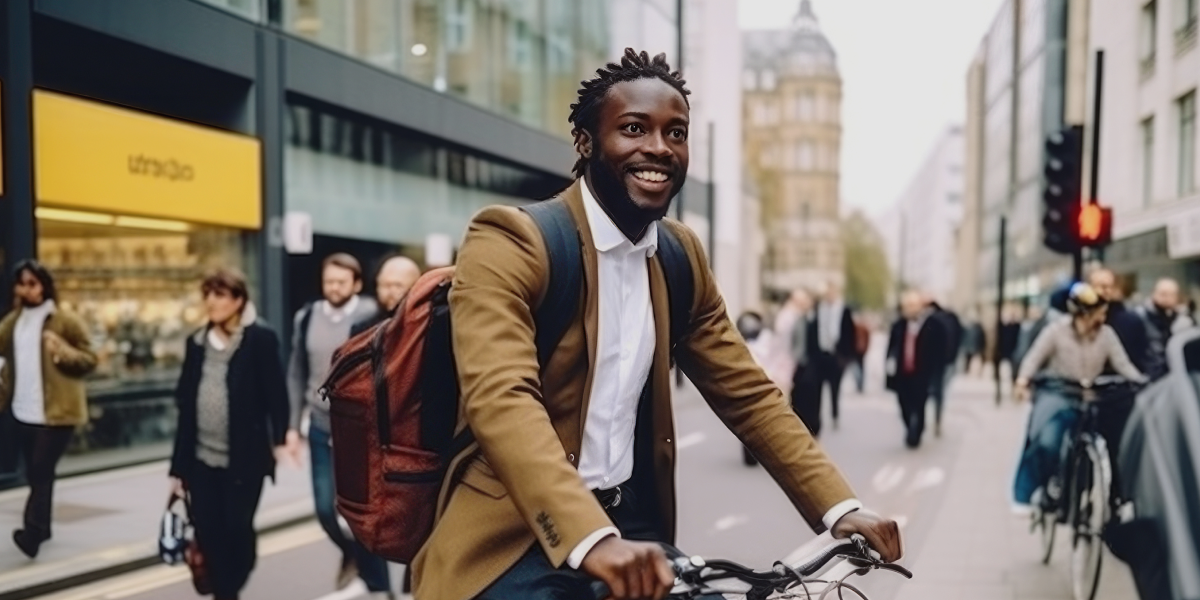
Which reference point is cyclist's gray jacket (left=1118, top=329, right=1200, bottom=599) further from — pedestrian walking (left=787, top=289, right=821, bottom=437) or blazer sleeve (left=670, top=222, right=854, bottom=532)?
pedestrian walking (left=787, top=289, right=821, bottom=437)

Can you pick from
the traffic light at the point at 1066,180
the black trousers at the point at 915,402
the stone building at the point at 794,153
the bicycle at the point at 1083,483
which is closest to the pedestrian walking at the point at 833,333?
the black trousers at the point at 915,402

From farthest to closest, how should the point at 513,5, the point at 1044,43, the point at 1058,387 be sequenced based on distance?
1. the point at 1044,43
2. the point at 513,5
3. the point at 1058,387

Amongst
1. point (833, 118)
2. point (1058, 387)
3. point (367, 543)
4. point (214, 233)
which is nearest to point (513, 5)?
point (214, 233)

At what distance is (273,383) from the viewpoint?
5887 millimetres

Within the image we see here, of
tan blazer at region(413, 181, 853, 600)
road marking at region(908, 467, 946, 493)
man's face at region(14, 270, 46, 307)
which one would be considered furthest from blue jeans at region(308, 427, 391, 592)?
road marking at region(908, 467, 946, 493)

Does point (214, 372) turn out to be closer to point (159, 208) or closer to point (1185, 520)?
point (1185, 520)

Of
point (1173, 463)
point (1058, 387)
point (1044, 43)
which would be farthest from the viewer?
point (1044, 43)

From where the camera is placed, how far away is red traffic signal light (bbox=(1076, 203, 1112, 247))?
10367 millimetres

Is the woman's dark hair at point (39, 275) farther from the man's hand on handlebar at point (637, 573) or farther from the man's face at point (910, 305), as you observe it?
the man's face at point (910, 305)

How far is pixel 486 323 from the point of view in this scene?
1.99 meters

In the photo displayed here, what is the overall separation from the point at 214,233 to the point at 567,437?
37.9 ft

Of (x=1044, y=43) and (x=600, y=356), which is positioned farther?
(x=1044, y=43)

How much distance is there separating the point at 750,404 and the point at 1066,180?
8843 millimetres

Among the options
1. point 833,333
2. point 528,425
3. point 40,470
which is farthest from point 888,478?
point 528,425
